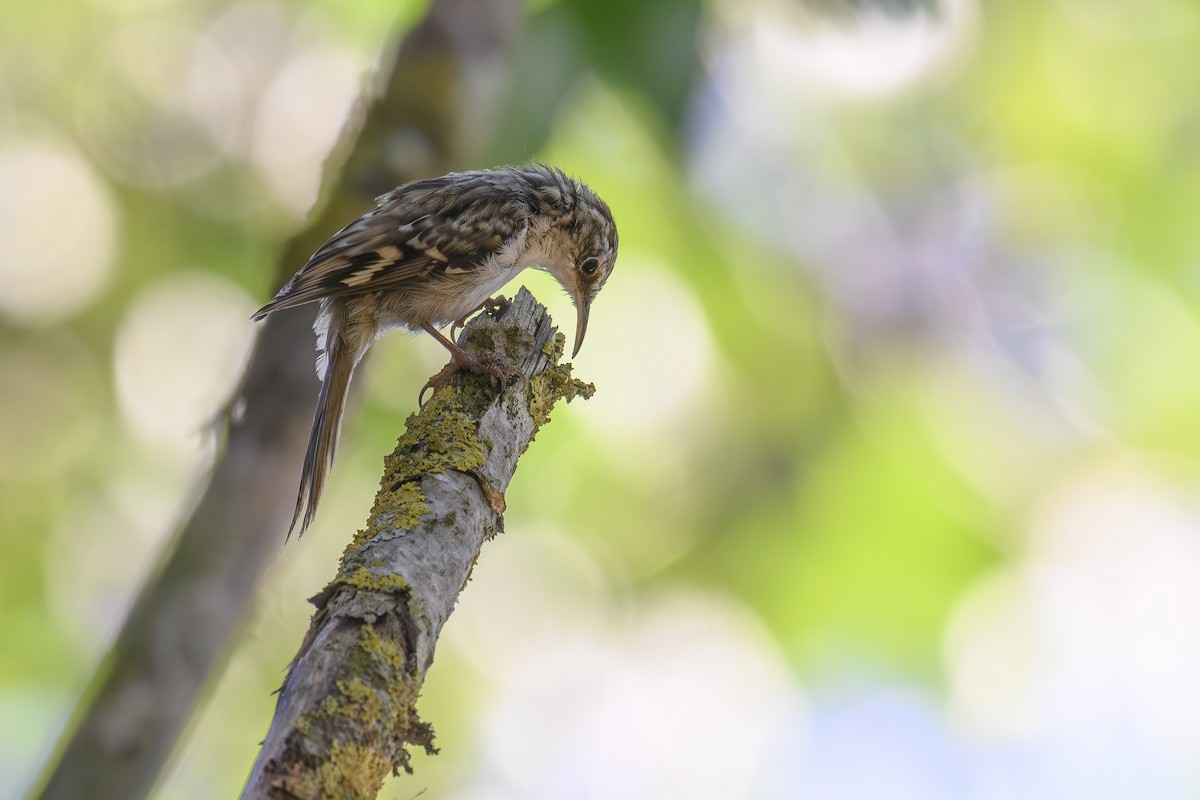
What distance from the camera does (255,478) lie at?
12.4 ft

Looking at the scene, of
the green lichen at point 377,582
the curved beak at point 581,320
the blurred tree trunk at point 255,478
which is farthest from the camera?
the curved beak at point 581,320

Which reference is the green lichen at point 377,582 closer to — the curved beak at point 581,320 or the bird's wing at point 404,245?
the bird's wing at point 404,245

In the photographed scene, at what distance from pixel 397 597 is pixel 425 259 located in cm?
259

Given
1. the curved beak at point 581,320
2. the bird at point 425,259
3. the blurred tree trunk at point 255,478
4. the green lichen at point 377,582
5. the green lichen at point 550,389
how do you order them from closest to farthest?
1. the green lichen at point 377,582
2. the green lichen at point 550,389
3. the blurred tree trunk at point 255,478
4. the bird at point 425,259
5. the curved beak at point 581,320

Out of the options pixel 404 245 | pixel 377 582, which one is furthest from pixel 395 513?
pixel 404 245

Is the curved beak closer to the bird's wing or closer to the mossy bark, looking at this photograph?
the bird's wing

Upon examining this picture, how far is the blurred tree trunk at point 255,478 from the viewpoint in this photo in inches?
140

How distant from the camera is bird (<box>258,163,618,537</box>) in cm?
404

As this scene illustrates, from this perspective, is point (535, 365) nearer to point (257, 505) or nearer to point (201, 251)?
point (257, 505)

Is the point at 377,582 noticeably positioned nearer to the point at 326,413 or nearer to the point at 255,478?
the point at 255,478

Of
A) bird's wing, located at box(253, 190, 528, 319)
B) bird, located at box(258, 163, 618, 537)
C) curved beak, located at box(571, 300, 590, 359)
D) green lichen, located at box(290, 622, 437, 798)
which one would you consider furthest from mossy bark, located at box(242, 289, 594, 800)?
curved beak, located at box(571, 300, 590, 359)

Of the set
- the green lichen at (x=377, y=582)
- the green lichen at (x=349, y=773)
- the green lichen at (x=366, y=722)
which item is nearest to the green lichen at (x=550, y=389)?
the green lichen at (x=377, y=582)

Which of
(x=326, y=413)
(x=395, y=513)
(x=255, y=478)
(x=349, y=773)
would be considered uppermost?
(x=326, y=413)

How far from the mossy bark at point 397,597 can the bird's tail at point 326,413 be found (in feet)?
2.75
